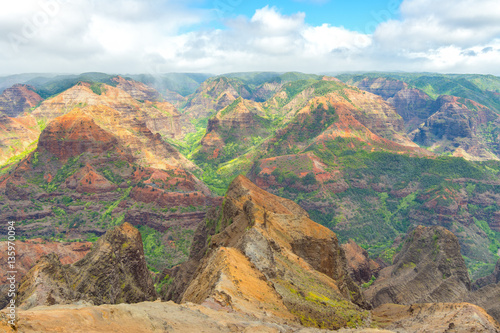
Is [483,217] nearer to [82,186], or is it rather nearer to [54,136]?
[82,186]

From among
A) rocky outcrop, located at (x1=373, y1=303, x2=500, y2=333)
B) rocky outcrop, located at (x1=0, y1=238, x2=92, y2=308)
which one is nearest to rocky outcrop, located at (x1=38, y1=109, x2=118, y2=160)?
rocky outcrop, located at (x1=0, y1=238, x2=92, y2=308)

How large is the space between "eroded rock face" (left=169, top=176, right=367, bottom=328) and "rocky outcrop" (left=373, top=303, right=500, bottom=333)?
4924mm

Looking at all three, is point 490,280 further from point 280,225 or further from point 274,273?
point 274,273

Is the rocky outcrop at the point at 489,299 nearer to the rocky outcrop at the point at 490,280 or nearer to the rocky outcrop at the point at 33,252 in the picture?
the rocky outcrop at the point at 490,280

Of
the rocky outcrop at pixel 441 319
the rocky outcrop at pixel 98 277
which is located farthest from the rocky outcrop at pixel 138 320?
the rocky outcrop at pixel 98 277

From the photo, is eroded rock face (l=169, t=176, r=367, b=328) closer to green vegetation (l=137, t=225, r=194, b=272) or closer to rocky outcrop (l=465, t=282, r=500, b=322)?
rocky outcrop (l=465, t=282, r=500, b=322)

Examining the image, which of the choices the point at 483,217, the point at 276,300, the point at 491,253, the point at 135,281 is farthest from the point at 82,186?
the point at 483,217

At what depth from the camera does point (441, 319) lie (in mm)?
39375

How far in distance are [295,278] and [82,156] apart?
5998 inches

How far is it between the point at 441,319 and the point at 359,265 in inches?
2440

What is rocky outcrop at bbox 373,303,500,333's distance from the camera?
34.8 meters

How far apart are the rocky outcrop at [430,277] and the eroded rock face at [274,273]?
12.1 metres

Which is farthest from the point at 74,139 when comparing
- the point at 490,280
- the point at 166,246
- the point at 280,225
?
the point at 490,280

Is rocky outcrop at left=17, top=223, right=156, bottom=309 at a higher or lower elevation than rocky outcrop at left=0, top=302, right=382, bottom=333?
lower
